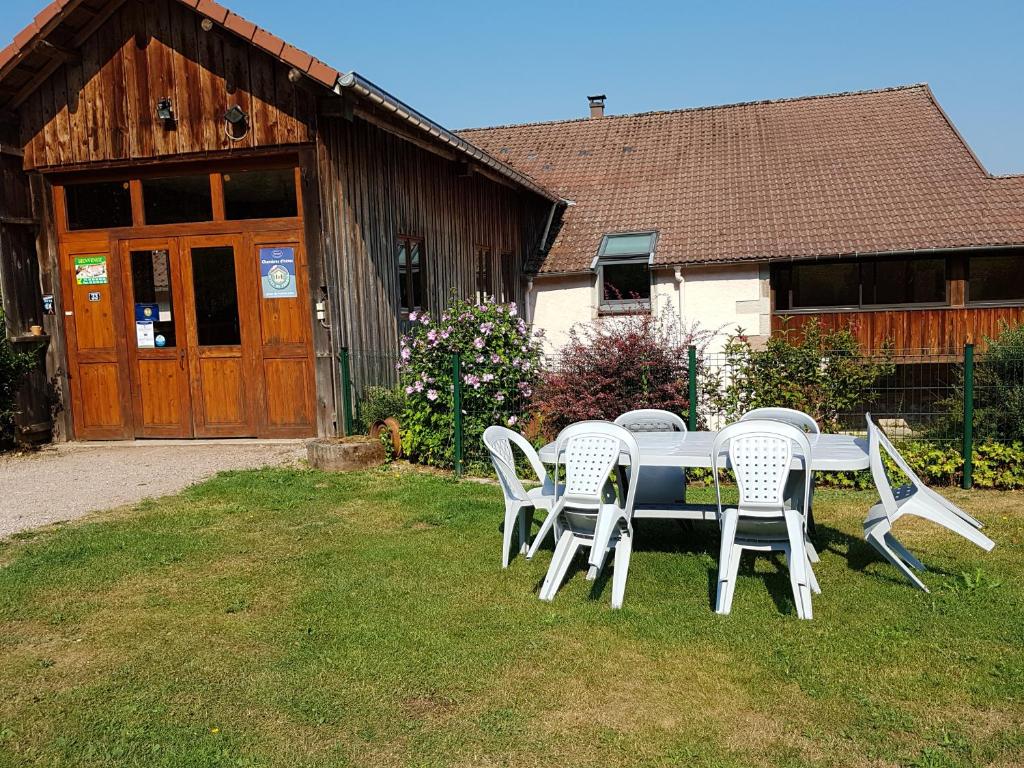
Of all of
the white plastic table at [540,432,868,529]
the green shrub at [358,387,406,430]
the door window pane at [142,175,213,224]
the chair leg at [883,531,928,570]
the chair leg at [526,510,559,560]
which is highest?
the door window pane at [142,175,213,224]

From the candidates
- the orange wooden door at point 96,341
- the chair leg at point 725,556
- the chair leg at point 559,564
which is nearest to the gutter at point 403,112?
the orange wooden door at point 96,341

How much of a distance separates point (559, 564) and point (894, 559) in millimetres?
1943

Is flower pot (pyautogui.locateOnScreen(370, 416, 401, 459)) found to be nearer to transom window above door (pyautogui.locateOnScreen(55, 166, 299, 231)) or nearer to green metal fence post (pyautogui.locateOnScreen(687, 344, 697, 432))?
transom window above door (pyautogui.locateOnScreen(55, 166, 299, 231))

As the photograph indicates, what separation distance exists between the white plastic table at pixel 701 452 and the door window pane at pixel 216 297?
234 inches

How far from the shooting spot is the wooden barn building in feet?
31.7

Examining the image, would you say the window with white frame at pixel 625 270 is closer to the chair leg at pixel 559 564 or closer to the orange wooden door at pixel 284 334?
the orange wooden door at pixel 284 334

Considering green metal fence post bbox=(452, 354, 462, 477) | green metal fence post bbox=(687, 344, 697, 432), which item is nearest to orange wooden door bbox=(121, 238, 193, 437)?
green metal fence post bbox=(452, 354, 462, 477)

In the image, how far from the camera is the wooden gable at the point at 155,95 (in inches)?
376

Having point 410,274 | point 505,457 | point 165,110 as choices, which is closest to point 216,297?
point 165,110

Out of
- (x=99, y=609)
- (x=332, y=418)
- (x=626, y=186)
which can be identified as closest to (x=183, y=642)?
(x=99, y=609)

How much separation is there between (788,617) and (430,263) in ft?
29.7

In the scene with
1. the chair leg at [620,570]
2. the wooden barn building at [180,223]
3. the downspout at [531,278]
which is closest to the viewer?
the chair leg at [620,570]

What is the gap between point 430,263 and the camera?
12.6m

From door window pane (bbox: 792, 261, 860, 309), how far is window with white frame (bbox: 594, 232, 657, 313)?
9.42 feet
